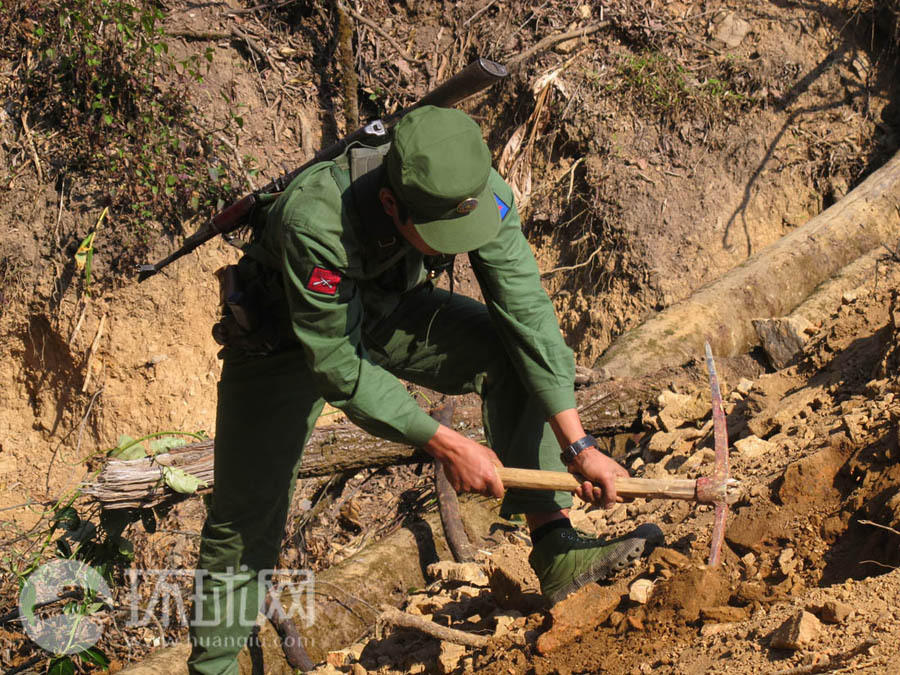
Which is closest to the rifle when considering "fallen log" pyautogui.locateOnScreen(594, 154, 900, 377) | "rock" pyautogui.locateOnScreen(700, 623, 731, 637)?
"rock" pyautogui.locateOnScreen(700, 623, 731, 637)

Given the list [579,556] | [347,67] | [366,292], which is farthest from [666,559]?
[347,67]

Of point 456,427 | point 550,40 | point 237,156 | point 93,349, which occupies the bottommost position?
point 456,427

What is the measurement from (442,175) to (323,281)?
46 cm

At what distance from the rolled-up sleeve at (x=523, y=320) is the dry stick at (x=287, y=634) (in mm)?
1728

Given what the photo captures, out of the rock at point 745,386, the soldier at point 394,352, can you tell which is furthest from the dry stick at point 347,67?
the soldier at point 394,352

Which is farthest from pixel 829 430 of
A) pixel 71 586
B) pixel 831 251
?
pixel 71 586

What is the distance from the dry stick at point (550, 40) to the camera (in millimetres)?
6133

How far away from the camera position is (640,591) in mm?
2443

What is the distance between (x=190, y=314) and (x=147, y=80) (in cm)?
164

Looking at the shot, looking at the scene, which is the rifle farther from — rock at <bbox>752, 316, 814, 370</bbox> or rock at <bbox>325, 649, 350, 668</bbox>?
rock at <bbox>752, 316, 814, 370</bbox>

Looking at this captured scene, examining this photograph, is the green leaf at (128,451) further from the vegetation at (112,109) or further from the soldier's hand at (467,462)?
the vegetation at (112,109)

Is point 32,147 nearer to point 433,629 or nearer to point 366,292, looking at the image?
point 366,292

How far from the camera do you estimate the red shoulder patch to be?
2.24 m

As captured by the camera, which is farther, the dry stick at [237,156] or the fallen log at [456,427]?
the dry stick at [237,156]
